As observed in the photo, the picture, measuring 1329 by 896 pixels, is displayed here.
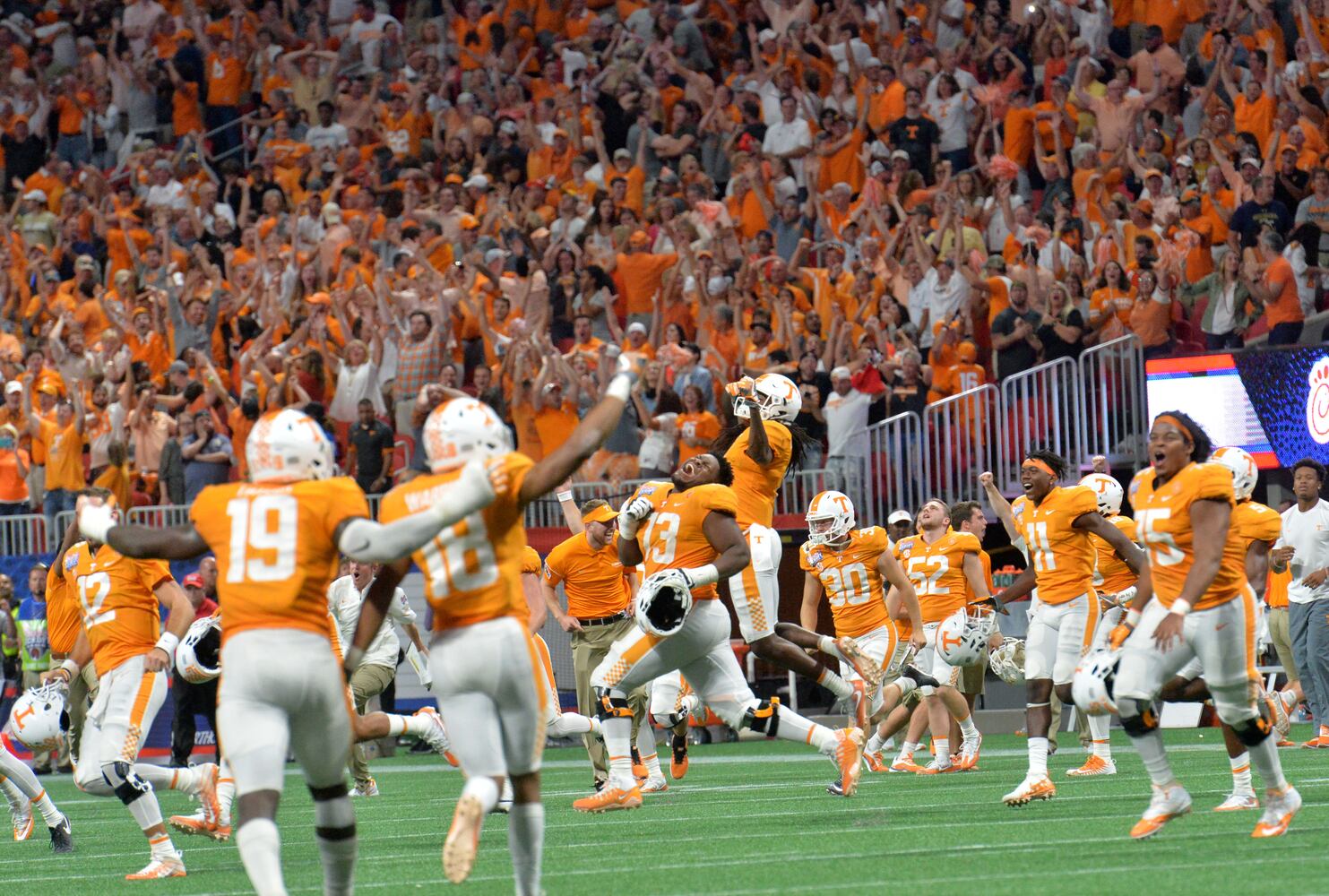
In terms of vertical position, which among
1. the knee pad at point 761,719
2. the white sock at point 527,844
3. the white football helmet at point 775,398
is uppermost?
the white football helmet at point 775,398

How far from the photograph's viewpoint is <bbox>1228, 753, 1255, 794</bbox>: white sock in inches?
399

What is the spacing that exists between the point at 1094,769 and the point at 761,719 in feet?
9.93

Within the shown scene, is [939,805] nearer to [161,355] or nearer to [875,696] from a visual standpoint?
[875,696]

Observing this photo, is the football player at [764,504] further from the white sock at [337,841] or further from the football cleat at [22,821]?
the white sock at [337,841]

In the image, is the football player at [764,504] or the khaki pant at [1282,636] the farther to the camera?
the khaki pant at [1282,636]

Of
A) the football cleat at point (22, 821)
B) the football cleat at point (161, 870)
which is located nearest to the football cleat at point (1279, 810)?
the football cleat at point (161, 870)

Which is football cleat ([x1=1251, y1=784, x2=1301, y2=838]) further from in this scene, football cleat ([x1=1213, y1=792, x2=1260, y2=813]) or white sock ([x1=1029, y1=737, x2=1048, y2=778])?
white sock ([x1=1029, y1=737, x2=1048, y2=778])

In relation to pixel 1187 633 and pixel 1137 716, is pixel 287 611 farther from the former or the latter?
pixel 1187 633

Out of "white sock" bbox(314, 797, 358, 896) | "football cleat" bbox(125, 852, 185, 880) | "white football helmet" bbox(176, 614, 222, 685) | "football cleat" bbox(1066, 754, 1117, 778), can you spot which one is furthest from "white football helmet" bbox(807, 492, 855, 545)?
"white sock" bbox(314, 797, 358, 896)

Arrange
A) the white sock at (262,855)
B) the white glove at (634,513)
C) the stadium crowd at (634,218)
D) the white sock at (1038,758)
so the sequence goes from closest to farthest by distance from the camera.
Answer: the white sock at (262,855) → the white sock at (1038,758) → the white glove at (634,513) → the stadium crowd at (634,218)

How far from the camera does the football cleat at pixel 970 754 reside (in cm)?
1487

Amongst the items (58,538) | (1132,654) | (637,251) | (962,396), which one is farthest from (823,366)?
(1132,654)

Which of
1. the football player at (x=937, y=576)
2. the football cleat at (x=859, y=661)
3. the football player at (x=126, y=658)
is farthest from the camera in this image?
the football player at (x=937, y=576)

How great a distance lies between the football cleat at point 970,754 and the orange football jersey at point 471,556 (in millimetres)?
8267
